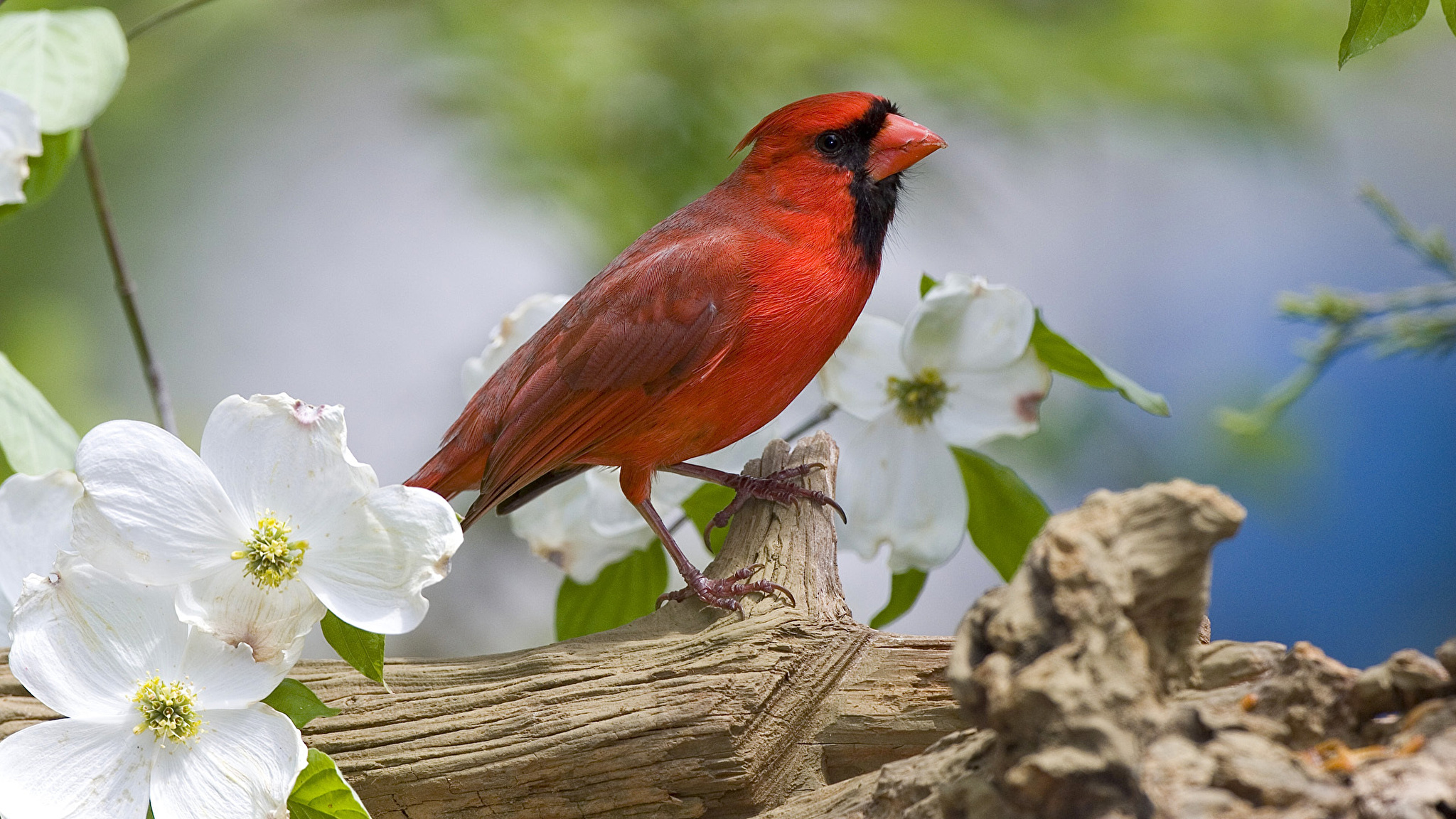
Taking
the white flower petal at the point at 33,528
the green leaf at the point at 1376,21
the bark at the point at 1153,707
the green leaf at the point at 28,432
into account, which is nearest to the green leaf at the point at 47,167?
the green leaf at the point at 28,432

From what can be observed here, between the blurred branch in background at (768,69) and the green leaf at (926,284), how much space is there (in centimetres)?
92

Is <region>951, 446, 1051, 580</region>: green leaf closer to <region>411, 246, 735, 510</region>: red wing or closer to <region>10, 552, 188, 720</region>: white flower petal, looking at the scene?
<region>411, 246, 735, 510</region>: red wing

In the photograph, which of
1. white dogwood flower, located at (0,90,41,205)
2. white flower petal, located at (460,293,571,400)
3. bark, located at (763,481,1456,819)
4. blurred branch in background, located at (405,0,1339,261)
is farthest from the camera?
blurred branch in background, located at (405,0,1339,261)

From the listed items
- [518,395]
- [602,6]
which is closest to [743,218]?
[518,395]

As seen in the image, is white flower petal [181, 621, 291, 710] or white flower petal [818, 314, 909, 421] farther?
white flower petal [818, 314, 909, 421]

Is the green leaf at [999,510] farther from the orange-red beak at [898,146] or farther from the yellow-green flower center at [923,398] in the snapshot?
the orange-red beak at [898,146]

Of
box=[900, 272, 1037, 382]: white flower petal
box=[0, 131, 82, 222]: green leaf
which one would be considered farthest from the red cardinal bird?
box=[0, 131, 82, 222]: green leaf

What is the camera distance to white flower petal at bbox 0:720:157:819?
37.3 inches

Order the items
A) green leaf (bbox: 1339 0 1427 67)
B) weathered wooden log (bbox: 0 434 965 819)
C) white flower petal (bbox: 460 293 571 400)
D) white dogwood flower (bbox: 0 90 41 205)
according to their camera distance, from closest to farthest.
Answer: green leaf (bbox: 1339 0 1427 67), weathered wooden log (bbox: 0 434 965 819), white dogwood flower (bbox: 0 90 41 205), white flower petal (bbox: 460 293 571 400)

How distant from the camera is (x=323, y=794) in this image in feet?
3.23

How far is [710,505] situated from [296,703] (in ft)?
1.94

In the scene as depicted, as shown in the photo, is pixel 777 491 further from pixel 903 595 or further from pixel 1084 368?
pixel 1084 368

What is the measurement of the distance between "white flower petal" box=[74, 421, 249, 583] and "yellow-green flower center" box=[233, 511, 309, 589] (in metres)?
0.02

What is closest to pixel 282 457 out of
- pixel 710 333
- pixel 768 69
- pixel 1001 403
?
pixel 710 333
